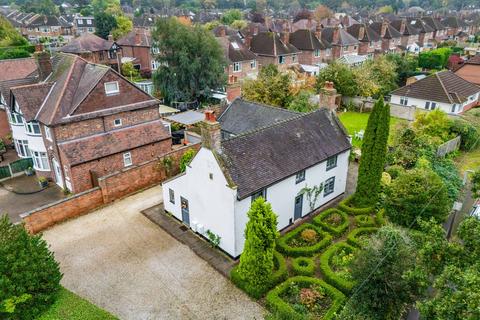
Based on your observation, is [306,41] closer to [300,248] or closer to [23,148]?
[23,148]

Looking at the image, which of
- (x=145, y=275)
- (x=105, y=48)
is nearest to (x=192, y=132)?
(x=145, y=275)

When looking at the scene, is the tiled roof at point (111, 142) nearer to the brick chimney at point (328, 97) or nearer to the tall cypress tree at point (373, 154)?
the brick chimney at point (328, 97)

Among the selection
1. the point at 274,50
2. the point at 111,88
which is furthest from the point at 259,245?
the point at 274,50

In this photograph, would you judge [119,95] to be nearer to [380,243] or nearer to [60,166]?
[60,166]

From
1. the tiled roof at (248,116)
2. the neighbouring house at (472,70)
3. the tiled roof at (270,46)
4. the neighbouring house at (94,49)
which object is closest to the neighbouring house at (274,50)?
the tiled roof at (270,46)

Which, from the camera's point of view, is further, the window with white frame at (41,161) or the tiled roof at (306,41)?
the tiled roof at (306,41)

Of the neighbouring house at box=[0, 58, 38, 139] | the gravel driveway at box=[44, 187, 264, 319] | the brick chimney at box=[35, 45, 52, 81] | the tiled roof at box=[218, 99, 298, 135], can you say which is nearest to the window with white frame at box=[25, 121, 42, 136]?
the brick chimney at box=[35, 45, 52, 81]
